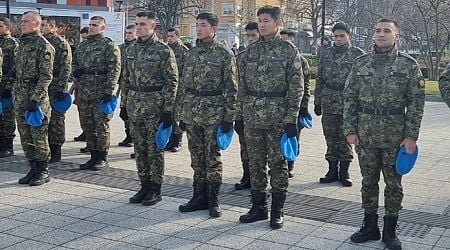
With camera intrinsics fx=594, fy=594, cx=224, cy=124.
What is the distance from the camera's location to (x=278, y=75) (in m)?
5.70

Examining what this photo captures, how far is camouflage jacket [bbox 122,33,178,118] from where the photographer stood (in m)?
6.45

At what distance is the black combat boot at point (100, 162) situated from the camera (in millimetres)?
8266

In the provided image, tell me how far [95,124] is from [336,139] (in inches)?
132

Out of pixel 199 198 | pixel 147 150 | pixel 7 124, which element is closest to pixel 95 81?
pixel 7 124

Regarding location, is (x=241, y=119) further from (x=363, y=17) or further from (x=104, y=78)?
(x=363, y=17)

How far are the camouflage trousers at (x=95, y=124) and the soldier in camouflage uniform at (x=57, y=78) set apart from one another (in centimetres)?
38

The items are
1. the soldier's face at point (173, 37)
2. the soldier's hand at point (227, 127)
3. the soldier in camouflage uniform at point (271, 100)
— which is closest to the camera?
the soldier in camouflage uniform at point (271, 100)

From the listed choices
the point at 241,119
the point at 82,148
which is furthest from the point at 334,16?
the point at 241,119

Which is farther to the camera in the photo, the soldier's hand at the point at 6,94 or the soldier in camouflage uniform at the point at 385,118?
the soldier's hand at the point at 6,94

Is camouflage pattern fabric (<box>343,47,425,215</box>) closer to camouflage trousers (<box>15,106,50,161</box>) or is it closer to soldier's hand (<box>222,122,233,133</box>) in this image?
soldier's hand (<box>222,122,233,133</box>)

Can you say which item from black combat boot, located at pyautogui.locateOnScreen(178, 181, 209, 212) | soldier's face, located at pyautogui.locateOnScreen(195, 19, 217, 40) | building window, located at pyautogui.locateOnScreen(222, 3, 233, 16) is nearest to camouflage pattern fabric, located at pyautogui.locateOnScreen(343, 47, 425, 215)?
Answer: soldier's face, located at pyautogui.locateOnScreen(195, 19, 217, 40)

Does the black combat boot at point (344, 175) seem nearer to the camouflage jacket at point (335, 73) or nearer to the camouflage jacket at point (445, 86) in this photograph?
the camouflage jacket at point (335, 73)

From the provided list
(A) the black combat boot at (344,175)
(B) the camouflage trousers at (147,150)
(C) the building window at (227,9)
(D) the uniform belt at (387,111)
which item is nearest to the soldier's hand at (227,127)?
(B) the camouflage trousers at (147,150)

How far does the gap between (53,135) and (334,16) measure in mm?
42266
